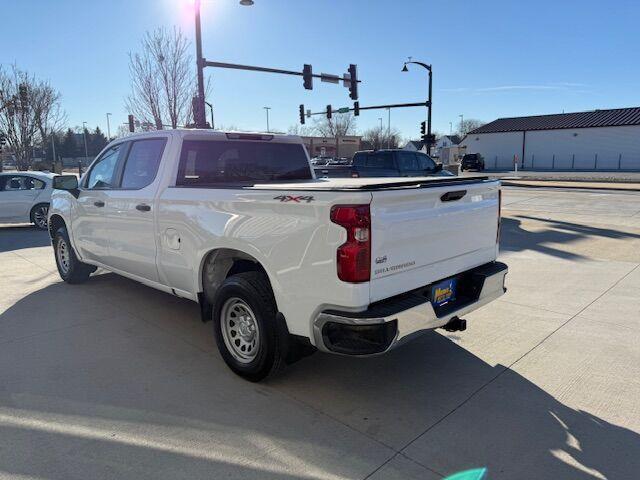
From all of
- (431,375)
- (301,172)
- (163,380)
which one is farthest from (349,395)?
(301,172)

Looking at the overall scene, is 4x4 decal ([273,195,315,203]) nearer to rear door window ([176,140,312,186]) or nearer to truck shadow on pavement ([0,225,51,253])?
rear door window ([176,140,312,186])

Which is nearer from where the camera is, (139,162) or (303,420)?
(303,420)

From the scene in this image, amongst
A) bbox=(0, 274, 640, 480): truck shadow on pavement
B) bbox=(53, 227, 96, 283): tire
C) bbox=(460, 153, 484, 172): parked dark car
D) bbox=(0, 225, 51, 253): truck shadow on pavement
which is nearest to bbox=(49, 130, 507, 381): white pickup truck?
bbox=(0, 274, 640, 480): truck shadow on pavement

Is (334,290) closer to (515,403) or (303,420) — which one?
(303,420)

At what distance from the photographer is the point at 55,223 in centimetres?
706

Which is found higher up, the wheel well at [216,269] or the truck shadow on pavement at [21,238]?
the wheel well at [216,269]

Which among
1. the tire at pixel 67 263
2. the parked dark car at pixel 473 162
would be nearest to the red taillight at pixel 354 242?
the tire at pixel 67 263

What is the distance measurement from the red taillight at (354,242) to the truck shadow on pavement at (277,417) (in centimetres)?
107

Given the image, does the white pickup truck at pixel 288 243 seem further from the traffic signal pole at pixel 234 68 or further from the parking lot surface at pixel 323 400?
the traffic signal pole at pixel 234 68

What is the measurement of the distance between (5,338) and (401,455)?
405cm

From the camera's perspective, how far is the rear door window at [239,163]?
4.70m

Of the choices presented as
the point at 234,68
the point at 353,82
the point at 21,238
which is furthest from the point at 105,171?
the point at 353,82

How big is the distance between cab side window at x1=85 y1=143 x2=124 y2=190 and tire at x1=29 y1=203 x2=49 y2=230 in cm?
808

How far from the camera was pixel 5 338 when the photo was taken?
15.7 ft
